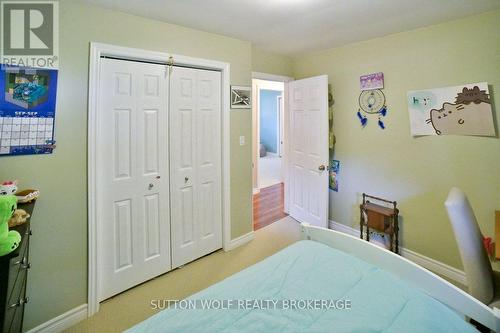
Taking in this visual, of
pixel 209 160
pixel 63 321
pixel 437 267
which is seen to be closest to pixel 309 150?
pixel 209 160

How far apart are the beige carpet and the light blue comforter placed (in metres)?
1.17

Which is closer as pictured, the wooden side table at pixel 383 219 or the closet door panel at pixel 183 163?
the closet door panel at pixel 183 163

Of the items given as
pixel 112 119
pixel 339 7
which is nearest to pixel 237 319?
pixel 112 119

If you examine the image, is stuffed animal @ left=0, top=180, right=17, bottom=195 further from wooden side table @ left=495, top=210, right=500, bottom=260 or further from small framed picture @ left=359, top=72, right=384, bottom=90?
small framed picture @ left=359, top=72, right=384, bottom=90

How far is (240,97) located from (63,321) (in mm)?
2484

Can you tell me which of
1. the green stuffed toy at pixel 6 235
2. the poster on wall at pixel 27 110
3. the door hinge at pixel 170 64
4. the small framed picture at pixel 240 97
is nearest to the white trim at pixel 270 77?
the small framed picture at pixel 240 97

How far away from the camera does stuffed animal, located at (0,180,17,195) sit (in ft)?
4.78

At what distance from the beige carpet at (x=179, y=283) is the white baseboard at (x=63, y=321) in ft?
0.14

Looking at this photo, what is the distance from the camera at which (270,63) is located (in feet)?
11.1

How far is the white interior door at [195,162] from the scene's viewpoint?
244 centimetres

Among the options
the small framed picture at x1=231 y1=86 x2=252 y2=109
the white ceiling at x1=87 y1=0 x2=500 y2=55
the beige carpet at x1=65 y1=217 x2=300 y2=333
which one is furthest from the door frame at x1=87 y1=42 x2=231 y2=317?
the small framed picture at x1=231 y1=86 x2=252 y2=109

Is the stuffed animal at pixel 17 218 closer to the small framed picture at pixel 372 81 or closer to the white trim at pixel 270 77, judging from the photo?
the white trim at pixel 270 77

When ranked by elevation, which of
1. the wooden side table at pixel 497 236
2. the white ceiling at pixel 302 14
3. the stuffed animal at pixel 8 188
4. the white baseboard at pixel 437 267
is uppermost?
the white ceiling at pixel 302 14

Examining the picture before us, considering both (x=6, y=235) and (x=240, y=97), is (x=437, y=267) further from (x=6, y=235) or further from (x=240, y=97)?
(x=6, y=235)
